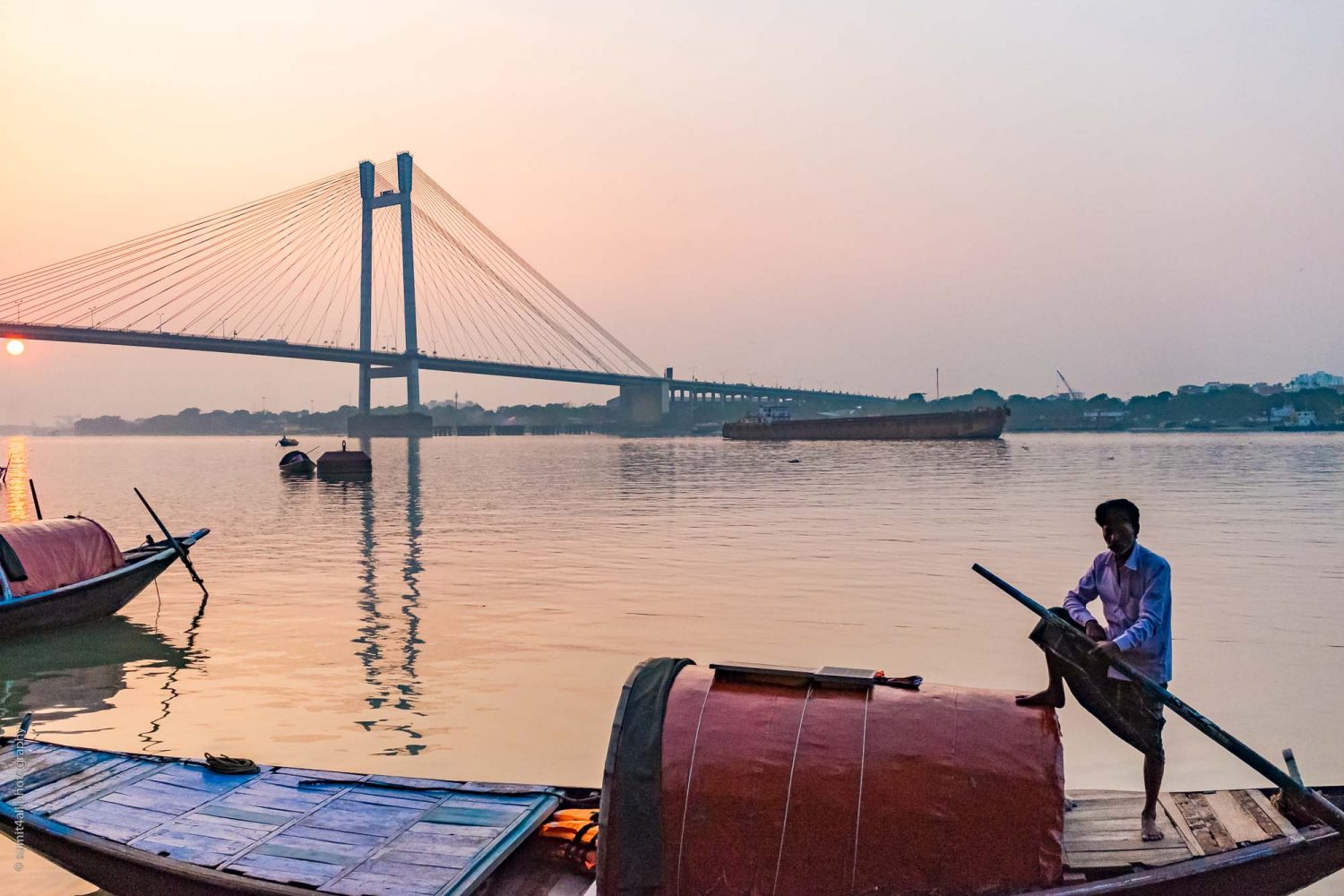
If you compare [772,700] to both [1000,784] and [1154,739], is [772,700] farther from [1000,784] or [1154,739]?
[1154,739]

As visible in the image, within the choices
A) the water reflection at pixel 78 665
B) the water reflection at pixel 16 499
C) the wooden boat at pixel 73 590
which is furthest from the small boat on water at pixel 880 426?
the water reflection at pixel 78 665

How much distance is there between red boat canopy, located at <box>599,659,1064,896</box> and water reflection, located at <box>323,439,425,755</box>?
4.40m

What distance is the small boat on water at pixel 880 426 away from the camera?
10625 centimetres

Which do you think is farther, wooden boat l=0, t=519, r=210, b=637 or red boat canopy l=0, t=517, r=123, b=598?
red boat canopy l=0, t=517, r=123, b=598

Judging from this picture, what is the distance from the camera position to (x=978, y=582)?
17047mm

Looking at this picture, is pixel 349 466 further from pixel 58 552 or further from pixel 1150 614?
pixel 1150 614

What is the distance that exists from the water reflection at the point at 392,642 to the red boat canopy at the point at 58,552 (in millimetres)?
3594

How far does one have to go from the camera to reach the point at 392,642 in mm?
13055

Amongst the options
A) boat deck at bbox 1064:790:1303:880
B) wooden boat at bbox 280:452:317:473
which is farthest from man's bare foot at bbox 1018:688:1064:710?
wooden boat at bbox 280:452:317:473

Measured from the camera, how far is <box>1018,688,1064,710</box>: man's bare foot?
4.82 metres

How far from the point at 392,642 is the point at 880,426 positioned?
341 ft

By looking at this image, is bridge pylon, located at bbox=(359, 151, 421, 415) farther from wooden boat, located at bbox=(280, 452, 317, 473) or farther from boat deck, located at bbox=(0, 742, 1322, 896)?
boat deck, located at bbox=(0, 742, 1322, 896)

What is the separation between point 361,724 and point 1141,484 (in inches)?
1591

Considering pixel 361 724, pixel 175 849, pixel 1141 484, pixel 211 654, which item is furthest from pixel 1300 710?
pixel 1141 484
